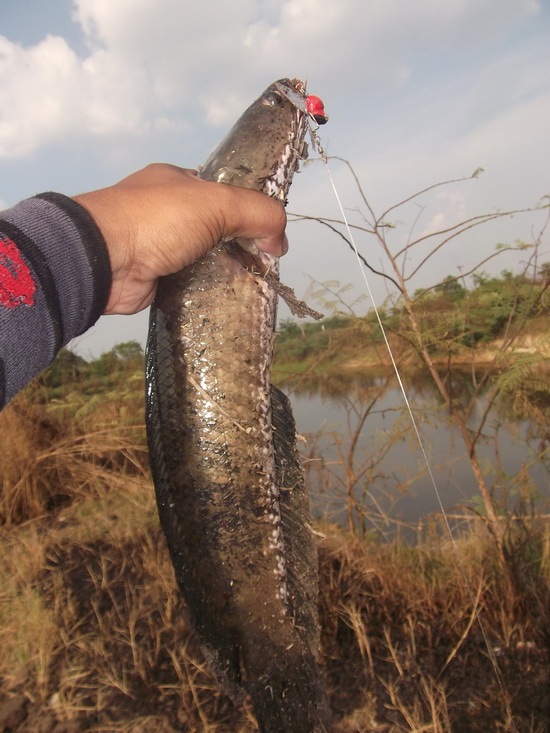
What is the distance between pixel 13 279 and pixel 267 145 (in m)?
1.14

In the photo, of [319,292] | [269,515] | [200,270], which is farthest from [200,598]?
[319,292]

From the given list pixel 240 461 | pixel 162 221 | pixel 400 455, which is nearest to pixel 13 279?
pixel 162 221

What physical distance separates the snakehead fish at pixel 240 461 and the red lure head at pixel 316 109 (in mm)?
54

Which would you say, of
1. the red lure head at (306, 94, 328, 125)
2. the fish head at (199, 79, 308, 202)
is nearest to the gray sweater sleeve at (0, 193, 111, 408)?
the fish head at (199, 79, 308, 202)

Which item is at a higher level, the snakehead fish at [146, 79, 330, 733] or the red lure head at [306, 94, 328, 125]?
the red lure head at [306, 94, 328, 125]

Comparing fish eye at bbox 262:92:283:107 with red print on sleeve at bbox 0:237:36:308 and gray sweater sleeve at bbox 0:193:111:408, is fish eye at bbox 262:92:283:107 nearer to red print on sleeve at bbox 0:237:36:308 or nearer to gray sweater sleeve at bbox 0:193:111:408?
gray sweater sleeve at bbox 0:193:111:408

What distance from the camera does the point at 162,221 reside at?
1670 millimetres

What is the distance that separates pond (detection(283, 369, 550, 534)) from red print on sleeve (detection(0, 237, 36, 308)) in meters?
1.99

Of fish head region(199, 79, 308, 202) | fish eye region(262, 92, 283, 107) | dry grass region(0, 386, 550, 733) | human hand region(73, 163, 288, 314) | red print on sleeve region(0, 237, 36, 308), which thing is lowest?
dry grass region(0, 386, 550, 733)

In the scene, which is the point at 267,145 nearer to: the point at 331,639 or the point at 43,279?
the point at 43,279

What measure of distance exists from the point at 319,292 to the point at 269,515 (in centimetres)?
262

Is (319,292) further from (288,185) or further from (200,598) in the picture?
(200,598)

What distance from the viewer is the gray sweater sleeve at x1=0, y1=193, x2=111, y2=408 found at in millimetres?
1310

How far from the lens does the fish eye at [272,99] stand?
210 centimetres
